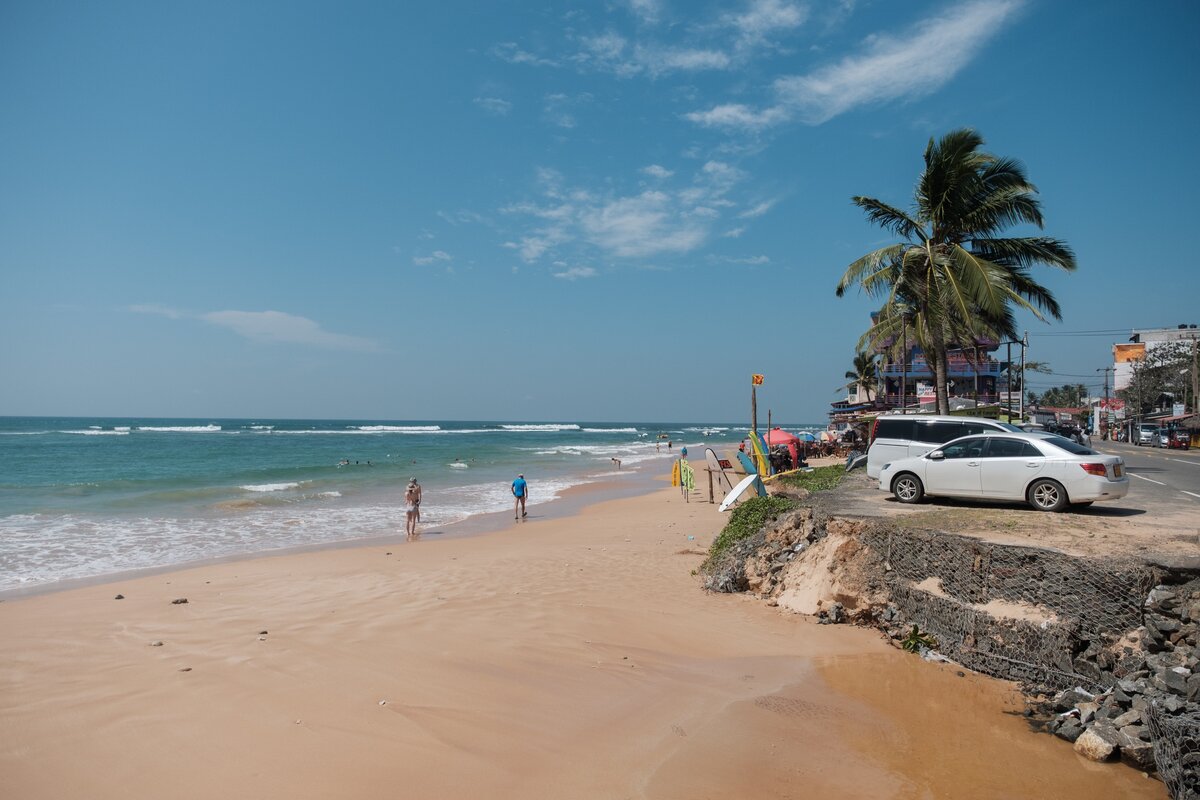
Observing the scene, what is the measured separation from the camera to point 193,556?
15359mm

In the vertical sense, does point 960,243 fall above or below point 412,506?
above

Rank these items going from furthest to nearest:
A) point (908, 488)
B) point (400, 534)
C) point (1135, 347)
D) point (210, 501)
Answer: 1. point (1135, 347)
2. point (210, 501)
3. point (400, 534)
4. point (908, 488)

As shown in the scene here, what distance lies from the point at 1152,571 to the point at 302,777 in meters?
8.09

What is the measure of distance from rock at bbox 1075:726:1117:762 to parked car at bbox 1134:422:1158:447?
49926mm

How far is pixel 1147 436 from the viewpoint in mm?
45938

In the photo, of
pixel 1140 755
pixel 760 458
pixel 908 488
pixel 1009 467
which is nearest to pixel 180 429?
pixel 760 458

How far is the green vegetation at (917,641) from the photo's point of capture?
791 centimetres

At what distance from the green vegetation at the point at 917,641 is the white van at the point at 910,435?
709 centimetres

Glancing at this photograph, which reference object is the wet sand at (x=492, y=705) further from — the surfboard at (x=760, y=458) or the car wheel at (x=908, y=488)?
the surfboard at (x=760, y=458)

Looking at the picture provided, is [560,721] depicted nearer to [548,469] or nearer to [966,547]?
[966,547]

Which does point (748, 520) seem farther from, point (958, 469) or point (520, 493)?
point (520, 493)

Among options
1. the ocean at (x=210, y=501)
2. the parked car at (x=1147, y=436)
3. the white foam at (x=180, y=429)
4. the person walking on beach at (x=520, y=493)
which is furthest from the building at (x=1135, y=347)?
the white foam at (x=180, y=429)

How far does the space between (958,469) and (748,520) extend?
12.0ft

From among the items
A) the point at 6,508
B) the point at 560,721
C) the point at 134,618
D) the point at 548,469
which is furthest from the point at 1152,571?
the point at 548,469
